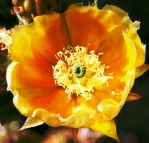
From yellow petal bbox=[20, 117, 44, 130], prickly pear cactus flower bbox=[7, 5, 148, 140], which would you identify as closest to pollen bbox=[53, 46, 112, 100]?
prickly pear cactus flower bbox=[7, 5, 148, 140]

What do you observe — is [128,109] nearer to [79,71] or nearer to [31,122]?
[79,71]

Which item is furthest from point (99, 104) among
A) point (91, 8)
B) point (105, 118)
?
point (91, 8)

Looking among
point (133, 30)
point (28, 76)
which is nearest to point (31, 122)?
point (28, 76)

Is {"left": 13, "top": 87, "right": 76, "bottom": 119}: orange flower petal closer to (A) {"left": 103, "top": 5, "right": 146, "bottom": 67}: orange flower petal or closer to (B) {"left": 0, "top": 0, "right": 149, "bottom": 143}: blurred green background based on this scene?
(B) {"left": 0, "top": 0, "right": 149, "bottom": 143}: blurred green background

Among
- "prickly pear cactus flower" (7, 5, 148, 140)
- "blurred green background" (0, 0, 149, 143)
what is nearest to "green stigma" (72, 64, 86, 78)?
"prickly pear cactus flower" (7, 5, 148, 140)

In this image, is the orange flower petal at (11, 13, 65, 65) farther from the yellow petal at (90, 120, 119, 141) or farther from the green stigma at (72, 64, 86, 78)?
the yellow petal at (90, 120, 119, 141)

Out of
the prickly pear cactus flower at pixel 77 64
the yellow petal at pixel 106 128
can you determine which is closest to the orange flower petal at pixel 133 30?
the prickly pear cactus flower at pixel 77 64

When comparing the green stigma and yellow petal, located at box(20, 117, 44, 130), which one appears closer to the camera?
yellow petal, located at box(20, 117, 44, 130)

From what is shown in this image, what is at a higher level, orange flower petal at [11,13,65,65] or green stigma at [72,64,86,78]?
orange flower petal at [11,13,65,65]
